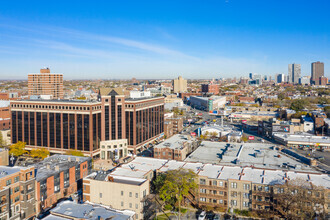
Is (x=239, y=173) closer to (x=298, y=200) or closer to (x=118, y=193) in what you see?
(x=298, y=200)

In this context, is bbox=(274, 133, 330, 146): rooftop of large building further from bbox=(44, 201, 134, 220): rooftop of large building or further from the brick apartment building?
bbox=(44, 201, 134, 220): rooftop of large building

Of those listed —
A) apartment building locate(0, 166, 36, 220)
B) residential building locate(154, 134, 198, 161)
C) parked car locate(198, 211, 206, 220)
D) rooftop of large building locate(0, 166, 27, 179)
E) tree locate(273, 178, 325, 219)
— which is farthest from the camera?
residential building locate(154, 134, 198, 161)

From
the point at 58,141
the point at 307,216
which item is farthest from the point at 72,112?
the point at 307,216

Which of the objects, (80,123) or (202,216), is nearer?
(202,216)

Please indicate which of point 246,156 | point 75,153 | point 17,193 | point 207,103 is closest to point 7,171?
point 17,193

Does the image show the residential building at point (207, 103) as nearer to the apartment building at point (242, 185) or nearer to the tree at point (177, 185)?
the apartment building at point (242, 185)

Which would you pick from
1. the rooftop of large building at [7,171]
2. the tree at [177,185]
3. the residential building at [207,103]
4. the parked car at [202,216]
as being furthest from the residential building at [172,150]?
the residential building at [207,103]

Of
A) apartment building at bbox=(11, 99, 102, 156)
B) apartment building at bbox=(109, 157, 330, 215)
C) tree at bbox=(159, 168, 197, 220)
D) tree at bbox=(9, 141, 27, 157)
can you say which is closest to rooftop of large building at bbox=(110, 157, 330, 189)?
apartment building at bbox=(109, 157, 330, 215)

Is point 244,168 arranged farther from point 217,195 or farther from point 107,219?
point 107,219
